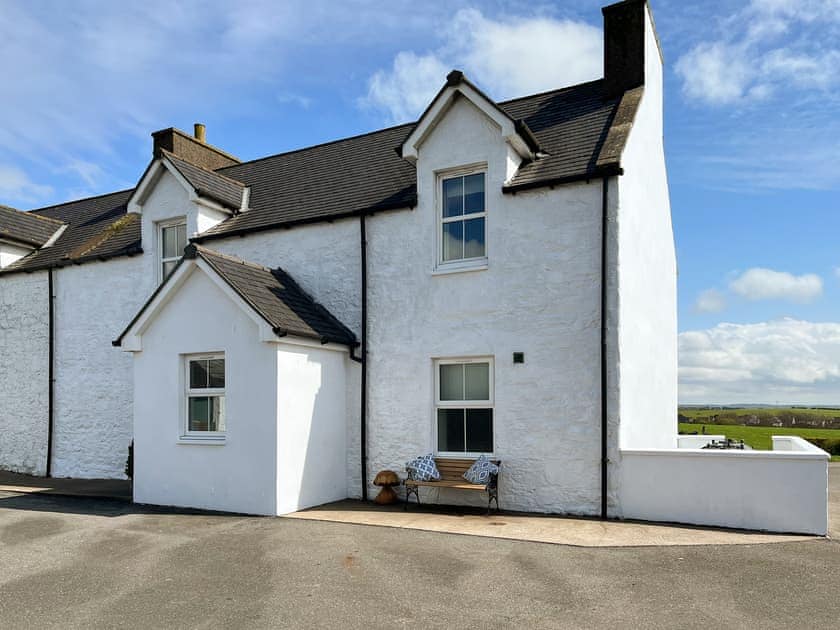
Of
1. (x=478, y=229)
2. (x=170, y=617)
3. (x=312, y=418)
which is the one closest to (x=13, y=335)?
(x=312, y=418)

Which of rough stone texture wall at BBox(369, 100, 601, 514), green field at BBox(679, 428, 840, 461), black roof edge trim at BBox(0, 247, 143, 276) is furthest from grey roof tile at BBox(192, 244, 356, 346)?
green field at BBox(679, 428, 840, 461)

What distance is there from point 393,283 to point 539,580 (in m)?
6.76

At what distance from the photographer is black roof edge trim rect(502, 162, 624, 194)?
10.7 metres

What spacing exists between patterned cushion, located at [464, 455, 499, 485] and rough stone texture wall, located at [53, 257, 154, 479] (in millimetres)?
8958

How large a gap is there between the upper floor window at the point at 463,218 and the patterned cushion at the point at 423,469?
364 cm

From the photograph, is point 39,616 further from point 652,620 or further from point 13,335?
point 13,335

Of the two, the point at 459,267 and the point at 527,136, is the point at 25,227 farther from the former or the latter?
the point at 527,136

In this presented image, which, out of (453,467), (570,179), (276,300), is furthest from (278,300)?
(570,179)

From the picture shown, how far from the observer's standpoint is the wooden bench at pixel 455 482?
10770mm

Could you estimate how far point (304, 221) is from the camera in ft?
45.4

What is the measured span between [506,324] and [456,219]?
2.25m

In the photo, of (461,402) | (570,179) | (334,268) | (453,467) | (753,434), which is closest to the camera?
(570,179)

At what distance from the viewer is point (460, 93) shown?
482 inches

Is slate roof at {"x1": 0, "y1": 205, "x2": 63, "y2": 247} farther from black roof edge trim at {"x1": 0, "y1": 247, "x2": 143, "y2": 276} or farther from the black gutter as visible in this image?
the black gutter
